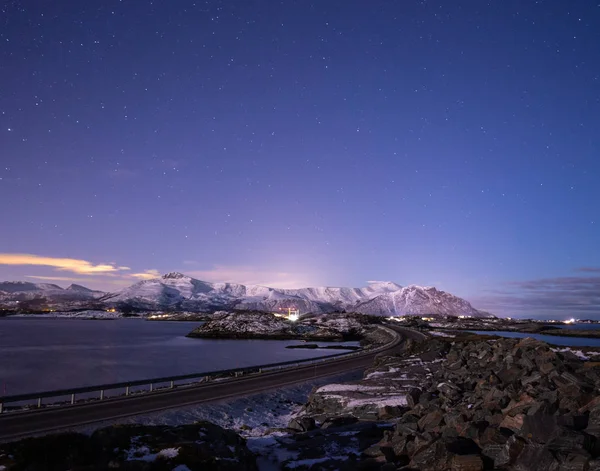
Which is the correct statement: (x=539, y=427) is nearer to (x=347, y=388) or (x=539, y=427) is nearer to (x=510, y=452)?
(x=510, y=452)

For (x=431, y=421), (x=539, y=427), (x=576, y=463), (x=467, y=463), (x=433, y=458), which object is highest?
(x=539, y=427)

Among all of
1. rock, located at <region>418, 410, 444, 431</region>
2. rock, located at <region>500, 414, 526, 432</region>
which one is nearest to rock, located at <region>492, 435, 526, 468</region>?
rock, located at <region>500, 414, 526, 432</region>

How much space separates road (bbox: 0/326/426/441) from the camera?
24.1 meters

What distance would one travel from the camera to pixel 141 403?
31.0 m

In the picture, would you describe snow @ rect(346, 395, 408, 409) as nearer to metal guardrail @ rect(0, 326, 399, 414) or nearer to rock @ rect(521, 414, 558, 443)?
rock @ rect(521, 414, 558, 443)

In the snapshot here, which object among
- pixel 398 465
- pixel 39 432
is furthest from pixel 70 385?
pixel 398 465

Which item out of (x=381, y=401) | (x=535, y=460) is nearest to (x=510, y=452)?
(x=535, y=460)

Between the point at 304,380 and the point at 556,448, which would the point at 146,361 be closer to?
the point at 304,380

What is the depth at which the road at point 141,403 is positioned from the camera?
950 inches

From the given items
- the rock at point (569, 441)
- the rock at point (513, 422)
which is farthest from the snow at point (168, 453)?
the rock at point (513, 422)

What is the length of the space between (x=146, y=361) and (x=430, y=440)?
8483 centimetres

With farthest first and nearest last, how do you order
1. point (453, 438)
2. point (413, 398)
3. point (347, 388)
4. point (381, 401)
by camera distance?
point (347, 388)
point (381, 401)
point (413, 398)
point (453, 438)

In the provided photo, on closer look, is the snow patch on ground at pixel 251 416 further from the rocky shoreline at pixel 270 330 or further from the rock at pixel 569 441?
the rocky shoreline at pixel 270 330

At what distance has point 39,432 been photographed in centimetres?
2248
